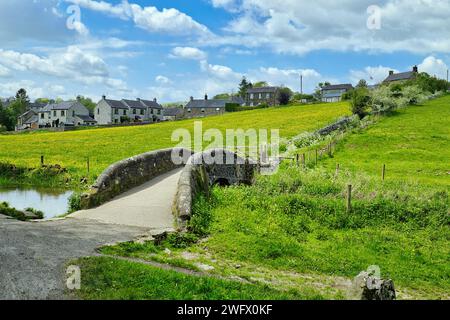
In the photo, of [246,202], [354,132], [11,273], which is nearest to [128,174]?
[246,202]

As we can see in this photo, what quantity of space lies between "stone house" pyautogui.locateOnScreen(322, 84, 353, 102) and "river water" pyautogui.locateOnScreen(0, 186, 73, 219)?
368ft

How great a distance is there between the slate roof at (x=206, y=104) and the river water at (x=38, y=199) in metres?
87.3

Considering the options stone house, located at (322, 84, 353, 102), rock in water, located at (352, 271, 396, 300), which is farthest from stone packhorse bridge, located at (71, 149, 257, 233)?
stone house, located at (322, 84, 353, 102)

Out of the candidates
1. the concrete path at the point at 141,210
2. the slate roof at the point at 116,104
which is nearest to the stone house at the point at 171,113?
the slate roof at the point at 116,104

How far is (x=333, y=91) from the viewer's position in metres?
135

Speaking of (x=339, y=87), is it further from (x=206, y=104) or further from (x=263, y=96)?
(x=206, y=104)

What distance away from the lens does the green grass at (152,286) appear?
8227 mm

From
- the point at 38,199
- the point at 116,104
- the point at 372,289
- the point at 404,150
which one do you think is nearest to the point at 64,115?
the point at 116,104

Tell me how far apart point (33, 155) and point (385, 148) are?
32.4 meters

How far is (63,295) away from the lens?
7.91m

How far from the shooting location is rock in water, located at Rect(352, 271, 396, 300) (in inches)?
343

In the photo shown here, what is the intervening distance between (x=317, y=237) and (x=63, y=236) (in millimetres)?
8414

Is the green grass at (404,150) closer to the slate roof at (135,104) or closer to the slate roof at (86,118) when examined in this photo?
the slate roof at (135,104)

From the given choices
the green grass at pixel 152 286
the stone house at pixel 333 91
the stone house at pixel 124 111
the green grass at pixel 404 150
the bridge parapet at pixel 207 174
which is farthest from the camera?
the stone house at pixel 333 91
